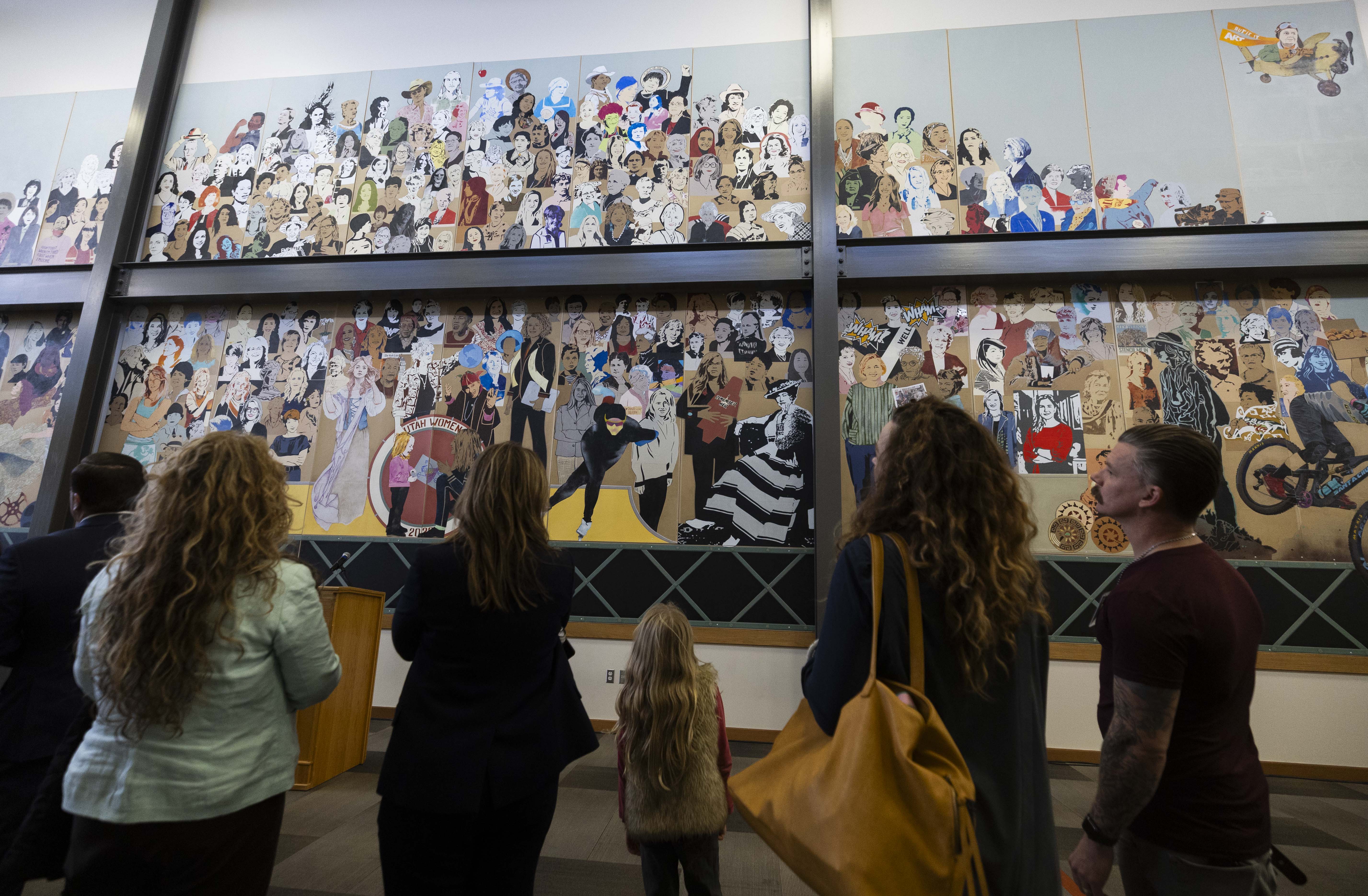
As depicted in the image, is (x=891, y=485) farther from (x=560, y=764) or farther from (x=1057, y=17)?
(x=1057, y=17)

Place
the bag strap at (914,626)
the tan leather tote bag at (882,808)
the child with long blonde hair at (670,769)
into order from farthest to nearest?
the child with long blonde hair at (670,769), the bag strap at (914,626), the tan leather tote bag at (882,808)

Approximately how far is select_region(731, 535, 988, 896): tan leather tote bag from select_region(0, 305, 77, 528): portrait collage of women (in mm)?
7423

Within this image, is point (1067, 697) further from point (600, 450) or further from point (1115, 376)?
point (600, 450)

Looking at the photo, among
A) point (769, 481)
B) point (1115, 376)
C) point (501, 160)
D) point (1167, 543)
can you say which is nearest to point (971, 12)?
point (1115, 376)

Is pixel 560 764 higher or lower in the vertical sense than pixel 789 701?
higher

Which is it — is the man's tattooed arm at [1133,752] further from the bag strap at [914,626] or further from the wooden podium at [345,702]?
the wooden podium at [345,702]

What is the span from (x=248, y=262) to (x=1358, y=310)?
900 cm

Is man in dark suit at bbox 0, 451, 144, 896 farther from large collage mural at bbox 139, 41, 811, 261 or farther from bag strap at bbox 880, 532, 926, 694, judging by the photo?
large collage mural at bbox 139, 41, 811, 261

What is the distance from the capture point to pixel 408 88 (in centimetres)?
612

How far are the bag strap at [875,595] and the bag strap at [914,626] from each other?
22 millimetres

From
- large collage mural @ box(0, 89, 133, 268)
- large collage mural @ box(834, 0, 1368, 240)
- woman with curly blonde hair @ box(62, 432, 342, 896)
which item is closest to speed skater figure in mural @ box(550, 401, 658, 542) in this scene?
large collage mural @ box(834, 0, 1368, 240)

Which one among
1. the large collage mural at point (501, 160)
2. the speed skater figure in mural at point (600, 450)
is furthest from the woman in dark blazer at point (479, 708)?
the large collage mural at point (501, 160)

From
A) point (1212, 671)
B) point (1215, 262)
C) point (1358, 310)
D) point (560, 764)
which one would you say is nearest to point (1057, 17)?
point (1215, 262)

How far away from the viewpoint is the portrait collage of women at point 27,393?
229 inches
